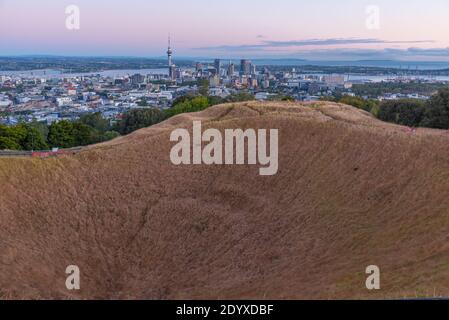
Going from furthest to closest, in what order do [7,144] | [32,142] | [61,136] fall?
[61,136]
[32,142]
[7,144]

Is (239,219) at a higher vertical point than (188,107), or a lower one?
lower

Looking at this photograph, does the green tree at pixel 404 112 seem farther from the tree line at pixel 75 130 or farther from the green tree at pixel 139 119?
the green tree at pixel 139 119

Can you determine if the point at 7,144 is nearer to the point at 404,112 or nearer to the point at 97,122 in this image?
the point at 97,122

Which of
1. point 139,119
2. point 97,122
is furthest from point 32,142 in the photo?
point 97,122

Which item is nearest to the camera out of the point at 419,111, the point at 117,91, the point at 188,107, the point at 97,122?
the point at 419,111

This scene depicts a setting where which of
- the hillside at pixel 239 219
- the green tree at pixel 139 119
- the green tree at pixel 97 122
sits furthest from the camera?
the green tree at pixel 97 122

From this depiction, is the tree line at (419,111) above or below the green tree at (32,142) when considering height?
above

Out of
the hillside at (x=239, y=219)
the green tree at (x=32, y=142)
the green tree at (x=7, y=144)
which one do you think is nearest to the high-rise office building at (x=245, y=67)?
the green tree at (x=32, y=142)

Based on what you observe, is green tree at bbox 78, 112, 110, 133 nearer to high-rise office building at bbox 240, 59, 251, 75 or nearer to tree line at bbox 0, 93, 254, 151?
tree line at bbox 0, 93, 254, 151

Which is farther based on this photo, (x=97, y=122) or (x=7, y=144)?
(x=97, y=122)
